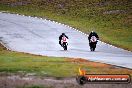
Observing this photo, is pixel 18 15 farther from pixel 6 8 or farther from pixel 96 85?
pixel 96 85

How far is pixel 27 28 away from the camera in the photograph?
61.2 meters

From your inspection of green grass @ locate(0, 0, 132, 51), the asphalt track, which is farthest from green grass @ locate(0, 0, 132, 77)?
the asphalt track

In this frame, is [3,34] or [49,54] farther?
[3,34]

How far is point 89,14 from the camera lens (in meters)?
78.9

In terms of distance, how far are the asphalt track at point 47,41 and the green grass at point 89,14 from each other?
3955mm

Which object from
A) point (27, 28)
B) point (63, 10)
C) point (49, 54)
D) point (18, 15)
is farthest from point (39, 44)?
point (63, 10)

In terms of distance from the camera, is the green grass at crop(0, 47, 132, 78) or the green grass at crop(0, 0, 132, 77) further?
the green grass at crop(0, 0, 132, 77)

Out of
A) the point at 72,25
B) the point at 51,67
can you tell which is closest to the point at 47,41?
the point at 72,25

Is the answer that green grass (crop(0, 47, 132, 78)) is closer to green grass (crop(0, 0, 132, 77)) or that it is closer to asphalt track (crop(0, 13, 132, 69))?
green grass (crop(0, 0, 132, 77))

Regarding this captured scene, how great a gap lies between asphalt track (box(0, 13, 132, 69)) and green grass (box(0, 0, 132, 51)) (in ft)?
13.0

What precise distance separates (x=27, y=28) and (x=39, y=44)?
1361cm

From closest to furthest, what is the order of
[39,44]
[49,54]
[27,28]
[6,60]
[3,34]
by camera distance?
[6,60], [49,54], [39,44], [3,34], [27,28]

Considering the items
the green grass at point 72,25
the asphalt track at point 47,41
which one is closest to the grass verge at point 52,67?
the green grass at point 72,25

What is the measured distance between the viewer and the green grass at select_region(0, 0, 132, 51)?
63.4 metres
